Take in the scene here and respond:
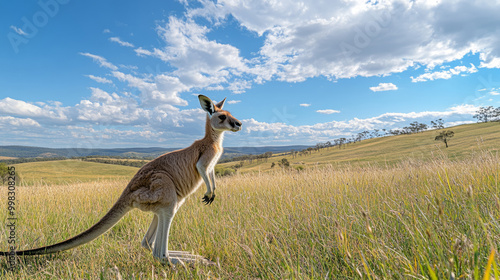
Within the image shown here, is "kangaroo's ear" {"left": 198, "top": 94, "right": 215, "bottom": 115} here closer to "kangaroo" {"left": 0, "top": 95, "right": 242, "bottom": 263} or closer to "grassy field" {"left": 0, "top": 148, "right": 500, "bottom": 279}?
"kangaroo" {"left": 0, "top": 95, "right": 242, "bottom": 263}

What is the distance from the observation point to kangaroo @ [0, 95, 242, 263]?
3.59 metres

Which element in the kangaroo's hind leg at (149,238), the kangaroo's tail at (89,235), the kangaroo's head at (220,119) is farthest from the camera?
the kangaroo's hind leg at (149,238)

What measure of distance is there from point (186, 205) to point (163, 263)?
138 inches

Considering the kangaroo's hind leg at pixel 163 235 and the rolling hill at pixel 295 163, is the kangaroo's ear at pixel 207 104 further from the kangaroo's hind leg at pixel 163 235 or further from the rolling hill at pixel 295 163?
the rolling hill at pixel 295 163

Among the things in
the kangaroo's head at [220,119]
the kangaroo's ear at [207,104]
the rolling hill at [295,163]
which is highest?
the kangaroo's ear at [207,104]

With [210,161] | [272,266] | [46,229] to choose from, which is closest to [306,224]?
[272,266]

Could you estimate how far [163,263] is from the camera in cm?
375

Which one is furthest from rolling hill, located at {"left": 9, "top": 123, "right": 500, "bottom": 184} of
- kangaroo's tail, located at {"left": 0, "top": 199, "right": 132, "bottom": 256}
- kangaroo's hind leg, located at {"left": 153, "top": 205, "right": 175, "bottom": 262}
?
kangaroo's tail, located at {"left": 0, "top": 199, "right": 132, "bottom": 256}

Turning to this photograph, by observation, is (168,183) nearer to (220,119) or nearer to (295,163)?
(220,119)

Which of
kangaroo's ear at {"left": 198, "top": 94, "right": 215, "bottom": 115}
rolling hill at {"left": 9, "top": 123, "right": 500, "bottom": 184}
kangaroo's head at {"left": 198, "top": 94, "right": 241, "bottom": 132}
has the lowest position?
rolling hill at {"left": 9, "top": 123, "right": 500, "bottom": 184}

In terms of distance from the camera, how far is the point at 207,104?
365 centimetres

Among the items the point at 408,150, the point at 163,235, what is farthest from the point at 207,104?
the point at 408,150

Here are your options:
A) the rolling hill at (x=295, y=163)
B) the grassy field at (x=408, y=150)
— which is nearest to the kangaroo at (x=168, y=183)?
the rolling hill at (x=295, y=163)

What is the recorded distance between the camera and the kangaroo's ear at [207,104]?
3548 mm
